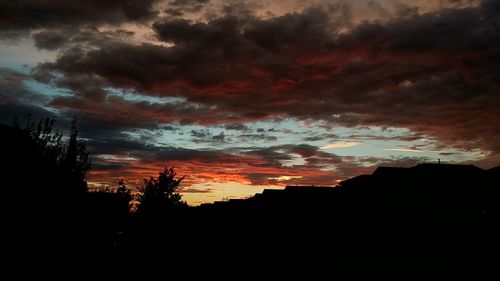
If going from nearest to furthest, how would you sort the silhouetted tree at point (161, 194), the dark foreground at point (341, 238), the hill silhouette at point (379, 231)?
the dark foreground at point (341, 238)
the hill silhouette at point (379, 231)
the silhouetted tree at point (161, 194)

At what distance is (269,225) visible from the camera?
35250 mm

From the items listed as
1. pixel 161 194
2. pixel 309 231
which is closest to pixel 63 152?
pixel 309 231

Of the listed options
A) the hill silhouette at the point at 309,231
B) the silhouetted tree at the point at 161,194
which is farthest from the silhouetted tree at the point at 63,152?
the silhouetted tree at the point at 161,194

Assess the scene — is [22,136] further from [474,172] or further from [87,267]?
[474,172]

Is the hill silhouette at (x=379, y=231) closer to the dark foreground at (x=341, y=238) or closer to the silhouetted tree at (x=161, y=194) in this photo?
the dark foreground at (x=341, y=238)

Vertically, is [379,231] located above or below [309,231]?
above

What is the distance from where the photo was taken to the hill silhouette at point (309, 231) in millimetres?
17859

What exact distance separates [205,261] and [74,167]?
18.1 meters

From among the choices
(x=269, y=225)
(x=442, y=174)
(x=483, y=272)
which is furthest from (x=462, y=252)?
(x=269, y=225)

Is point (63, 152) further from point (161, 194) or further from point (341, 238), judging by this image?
point (161, 194)

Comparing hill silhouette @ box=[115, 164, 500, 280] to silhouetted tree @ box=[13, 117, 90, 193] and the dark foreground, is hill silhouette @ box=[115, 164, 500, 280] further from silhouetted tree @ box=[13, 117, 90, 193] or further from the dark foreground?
silhouetted tree @ box=[13, 117, 90, 193]

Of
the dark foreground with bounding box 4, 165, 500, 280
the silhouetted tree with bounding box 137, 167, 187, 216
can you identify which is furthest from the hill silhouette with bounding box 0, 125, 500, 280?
the silhouetted tree with bounding box 137, 167, 187, 216

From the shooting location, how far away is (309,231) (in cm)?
3183

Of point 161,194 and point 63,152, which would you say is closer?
point 63,152
